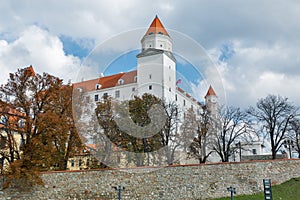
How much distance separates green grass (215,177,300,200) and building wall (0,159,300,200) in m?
0.42

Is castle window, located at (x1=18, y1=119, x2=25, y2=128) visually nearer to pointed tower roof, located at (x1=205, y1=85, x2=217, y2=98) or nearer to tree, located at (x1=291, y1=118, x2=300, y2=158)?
pointed tower roof, located at (x1=205, y1=85, x2=217, y2=98)

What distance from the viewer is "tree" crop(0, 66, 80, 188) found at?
2109 cm

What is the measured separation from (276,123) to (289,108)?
1.73m

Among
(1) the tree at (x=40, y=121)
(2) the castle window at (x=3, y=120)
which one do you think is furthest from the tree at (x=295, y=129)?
(2) the castle window at (x=3, y=120)

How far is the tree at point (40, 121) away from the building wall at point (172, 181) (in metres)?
1.75

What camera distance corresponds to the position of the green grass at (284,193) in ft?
57.3

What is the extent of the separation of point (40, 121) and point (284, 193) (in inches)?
596

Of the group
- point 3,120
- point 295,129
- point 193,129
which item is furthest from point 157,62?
point 295,129

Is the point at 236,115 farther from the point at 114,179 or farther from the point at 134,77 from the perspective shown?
the point at 134,77

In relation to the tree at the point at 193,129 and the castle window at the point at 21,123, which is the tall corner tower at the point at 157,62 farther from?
the castle window at the point at 21,123

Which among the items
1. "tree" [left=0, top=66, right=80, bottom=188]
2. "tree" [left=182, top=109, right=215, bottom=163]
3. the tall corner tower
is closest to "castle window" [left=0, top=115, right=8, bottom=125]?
"tree" [left=0, top=66, right=80, bottom=188]

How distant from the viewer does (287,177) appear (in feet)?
64.4

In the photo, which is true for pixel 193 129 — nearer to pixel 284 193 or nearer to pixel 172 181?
pixel 172 181

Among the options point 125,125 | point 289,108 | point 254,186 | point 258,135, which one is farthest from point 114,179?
point 289,108
